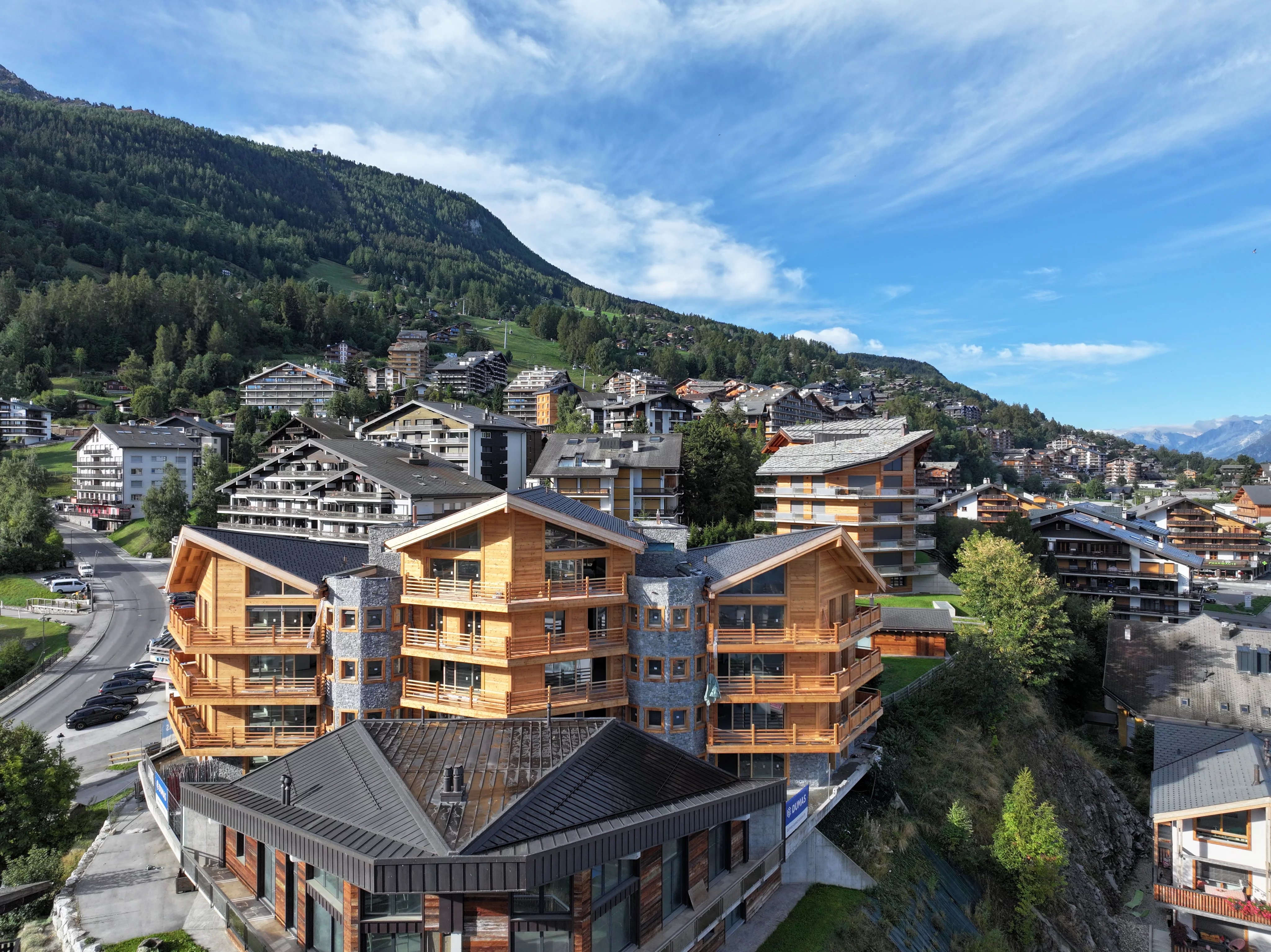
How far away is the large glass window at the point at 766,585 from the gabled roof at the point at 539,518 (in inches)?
159

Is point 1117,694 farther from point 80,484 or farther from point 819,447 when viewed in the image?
point 80,484

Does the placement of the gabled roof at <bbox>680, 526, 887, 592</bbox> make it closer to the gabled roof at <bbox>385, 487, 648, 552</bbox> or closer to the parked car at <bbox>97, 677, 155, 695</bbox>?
the gabled roof at <bbox>385, 487, 648, 552</bbox>

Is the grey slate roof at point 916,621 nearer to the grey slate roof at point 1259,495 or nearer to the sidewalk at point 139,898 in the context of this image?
the sidewalk at point 139,898

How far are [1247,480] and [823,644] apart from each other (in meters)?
221

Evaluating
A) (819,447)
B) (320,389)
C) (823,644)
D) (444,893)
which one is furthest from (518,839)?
(320,389)

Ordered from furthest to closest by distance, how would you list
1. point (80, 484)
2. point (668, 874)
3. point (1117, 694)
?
point (80, 484) → point (1117, 694) → point (668, 874)

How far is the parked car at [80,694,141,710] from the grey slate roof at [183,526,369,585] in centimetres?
2506

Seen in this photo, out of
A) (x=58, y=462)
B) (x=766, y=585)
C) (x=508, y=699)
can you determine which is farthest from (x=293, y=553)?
(x=58, y=462)

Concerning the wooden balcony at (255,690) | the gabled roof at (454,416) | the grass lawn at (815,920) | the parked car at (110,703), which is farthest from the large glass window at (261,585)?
the gabled roof at (454,416)

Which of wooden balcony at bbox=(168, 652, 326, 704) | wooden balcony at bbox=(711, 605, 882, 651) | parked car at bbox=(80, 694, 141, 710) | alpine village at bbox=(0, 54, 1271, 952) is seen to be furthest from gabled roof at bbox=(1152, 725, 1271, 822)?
parked car at bbox=(80, 694, 141, 710)

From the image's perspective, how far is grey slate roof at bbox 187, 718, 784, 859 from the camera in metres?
15.0

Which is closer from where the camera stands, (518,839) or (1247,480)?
(518,839)

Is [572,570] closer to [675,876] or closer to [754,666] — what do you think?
[754,666]

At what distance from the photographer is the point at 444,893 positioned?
562 inches
